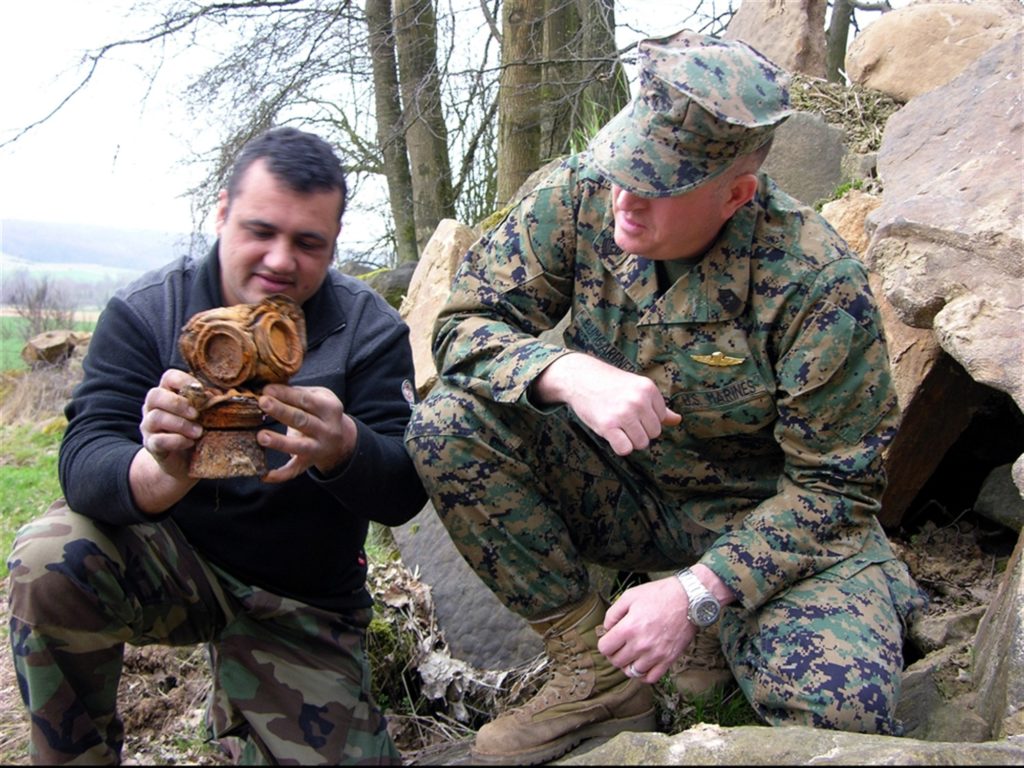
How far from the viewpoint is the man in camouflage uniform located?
2480 millimetres

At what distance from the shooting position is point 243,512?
2691mm

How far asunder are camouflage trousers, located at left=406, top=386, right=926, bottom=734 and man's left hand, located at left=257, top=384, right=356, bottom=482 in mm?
338

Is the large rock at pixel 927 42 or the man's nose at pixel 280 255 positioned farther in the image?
the large rock at pixel 927 42

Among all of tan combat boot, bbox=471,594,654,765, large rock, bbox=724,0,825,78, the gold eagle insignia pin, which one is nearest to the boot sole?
tan combat boot, bbox=471,594,654,765

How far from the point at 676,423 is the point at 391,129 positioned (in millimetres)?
6397

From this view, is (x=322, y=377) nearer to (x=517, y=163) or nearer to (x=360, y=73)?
(x=517, y=163)

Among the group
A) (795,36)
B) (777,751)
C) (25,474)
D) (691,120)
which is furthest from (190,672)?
(25,474)

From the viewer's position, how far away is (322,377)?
2.67 meters

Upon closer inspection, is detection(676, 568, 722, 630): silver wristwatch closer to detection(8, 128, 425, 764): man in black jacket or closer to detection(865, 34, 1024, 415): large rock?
detection(8, 128, 425, 764): man in black jacket

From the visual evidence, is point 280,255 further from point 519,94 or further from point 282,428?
point 519,94

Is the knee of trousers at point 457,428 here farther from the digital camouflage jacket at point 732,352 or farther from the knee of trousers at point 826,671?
the knee of trousers at point 826,671

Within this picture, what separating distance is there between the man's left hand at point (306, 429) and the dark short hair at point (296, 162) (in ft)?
1.79

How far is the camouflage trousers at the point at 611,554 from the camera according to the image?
243 centimetres

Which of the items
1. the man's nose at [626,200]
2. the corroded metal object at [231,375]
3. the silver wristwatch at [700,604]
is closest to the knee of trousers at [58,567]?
the corroded metal object at [231,375]
